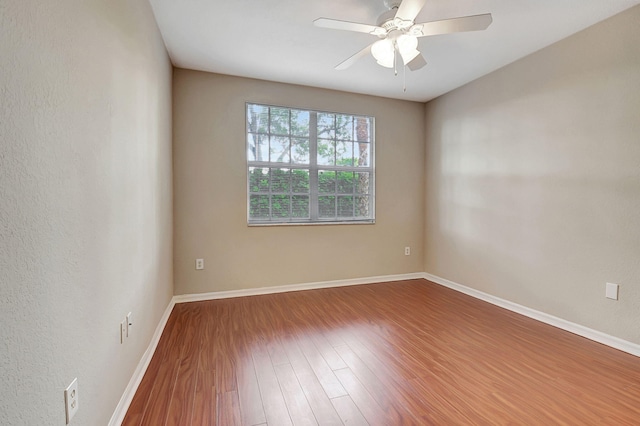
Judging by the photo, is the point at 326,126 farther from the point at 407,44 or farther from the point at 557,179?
the point at 557,179

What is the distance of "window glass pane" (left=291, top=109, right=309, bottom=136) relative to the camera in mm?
3650

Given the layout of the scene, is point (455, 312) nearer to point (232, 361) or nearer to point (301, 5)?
point (232, 361)

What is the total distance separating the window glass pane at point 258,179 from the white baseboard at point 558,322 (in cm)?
274

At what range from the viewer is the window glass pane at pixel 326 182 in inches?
150

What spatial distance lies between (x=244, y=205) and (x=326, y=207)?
107cm

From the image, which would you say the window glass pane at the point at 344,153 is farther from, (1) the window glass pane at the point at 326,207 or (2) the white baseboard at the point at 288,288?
(2) the white baseboard at the point at 288,288

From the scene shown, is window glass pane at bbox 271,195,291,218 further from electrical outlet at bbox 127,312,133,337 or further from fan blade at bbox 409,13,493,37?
fan blade at bbox 409,13,493,37

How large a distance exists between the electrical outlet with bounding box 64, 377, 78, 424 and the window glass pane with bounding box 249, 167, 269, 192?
2.61m

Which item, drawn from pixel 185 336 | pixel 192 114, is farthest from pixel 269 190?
pixel 185 336

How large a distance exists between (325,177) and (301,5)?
2023 millimetres

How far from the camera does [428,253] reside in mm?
4227

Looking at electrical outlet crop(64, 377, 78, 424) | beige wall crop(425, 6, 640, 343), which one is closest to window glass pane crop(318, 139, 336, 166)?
beige wall crop(425, 6, 640, 343)

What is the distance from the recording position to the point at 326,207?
12.6ft

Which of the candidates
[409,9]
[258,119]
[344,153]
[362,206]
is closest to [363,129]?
[344,153]
